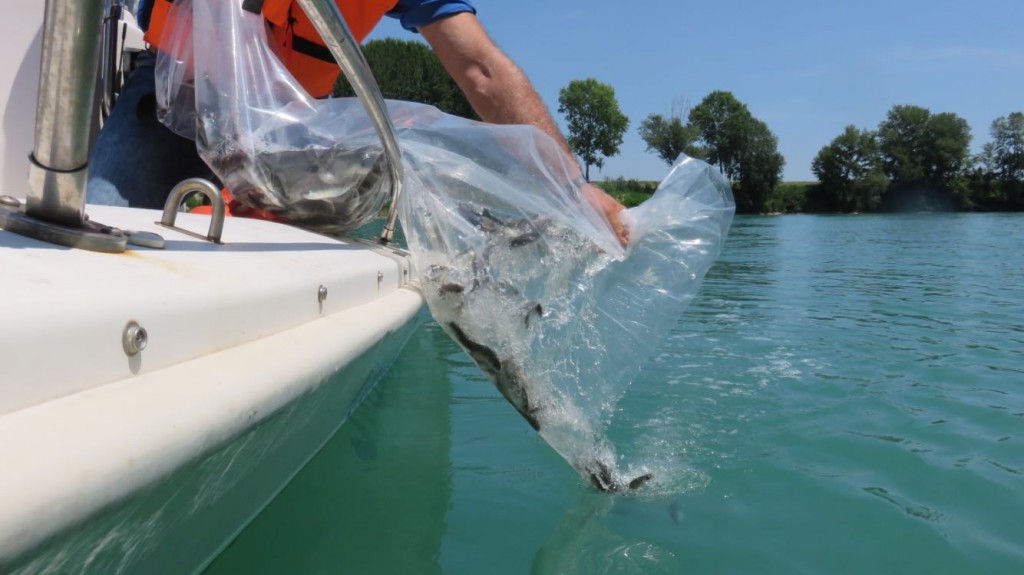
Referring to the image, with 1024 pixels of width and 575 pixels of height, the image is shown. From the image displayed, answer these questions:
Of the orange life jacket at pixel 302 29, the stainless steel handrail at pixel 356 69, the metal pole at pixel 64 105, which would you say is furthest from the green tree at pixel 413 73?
the metal pole at pixel 64 105

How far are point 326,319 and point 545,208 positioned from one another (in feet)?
2.44

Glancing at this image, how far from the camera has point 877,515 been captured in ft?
7.82

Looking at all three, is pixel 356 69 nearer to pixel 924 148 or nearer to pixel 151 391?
pixel 151 391

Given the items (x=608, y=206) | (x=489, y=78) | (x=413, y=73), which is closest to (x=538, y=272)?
(x=608, y=206)

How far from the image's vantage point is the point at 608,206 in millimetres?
2340

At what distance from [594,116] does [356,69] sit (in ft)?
234

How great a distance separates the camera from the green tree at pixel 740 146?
67.5 m

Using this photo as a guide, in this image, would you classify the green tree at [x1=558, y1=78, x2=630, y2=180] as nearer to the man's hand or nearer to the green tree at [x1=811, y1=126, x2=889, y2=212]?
the green tree at [x1=811, y1=126, x2=889, y2=212]

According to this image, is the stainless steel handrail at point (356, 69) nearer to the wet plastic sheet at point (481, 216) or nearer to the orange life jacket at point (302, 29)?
the wet plastic sheet at point (481, 216)


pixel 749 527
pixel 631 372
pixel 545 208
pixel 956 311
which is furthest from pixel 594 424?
pixel 956 311

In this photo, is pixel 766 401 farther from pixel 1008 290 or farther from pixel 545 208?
pixel 1008 290

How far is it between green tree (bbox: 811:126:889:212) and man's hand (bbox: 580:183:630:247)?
7162 cm

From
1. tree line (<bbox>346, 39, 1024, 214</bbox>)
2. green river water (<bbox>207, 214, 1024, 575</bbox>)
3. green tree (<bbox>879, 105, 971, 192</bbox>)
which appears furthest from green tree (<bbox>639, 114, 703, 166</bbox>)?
green river water (<bbox>207, 214, 1024, 575</bbox>)

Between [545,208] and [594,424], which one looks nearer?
[545,208]
